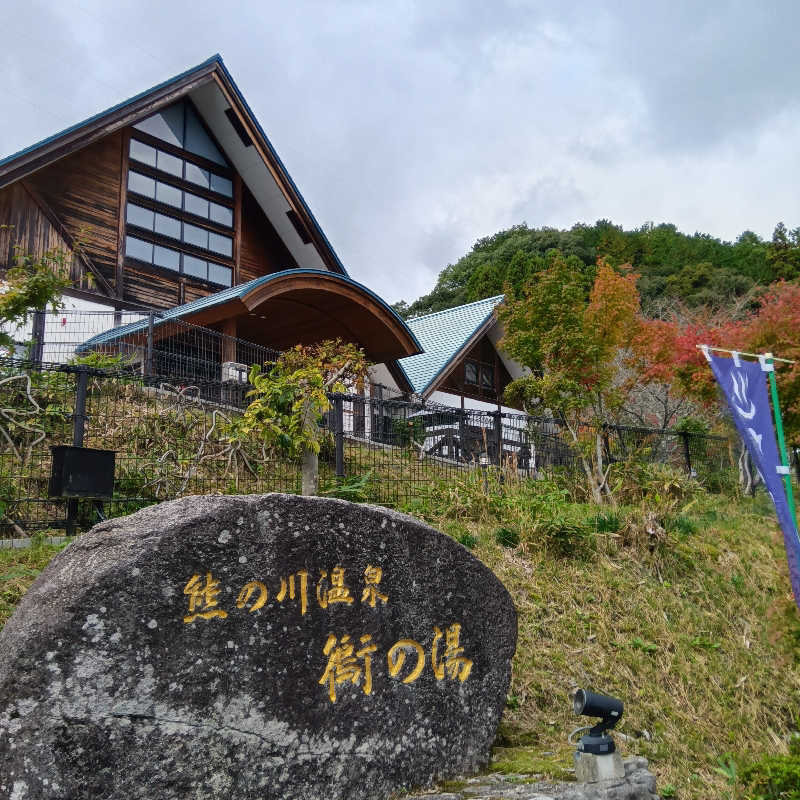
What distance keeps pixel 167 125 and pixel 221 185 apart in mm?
1774

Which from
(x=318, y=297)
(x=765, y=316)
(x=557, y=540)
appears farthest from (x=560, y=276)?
(x=557, y=540)

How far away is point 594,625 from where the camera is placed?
6516 millimetres

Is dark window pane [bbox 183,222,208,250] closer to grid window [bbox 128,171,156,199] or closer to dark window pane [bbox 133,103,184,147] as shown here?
grid window [bbox 128,171,156,199]

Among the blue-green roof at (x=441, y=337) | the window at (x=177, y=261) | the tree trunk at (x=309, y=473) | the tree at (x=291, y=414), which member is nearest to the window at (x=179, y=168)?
the window at (x=177, y=261)

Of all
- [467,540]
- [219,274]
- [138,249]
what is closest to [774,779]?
[467,540]

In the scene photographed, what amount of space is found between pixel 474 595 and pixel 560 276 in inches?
367

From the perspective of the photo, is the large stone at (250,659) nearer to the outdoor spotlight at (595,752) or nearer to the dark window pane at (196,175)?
the outdoor spotlight at (595,752)

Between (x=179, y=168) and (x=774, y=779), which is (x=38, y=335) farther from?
(x=774, y=779)

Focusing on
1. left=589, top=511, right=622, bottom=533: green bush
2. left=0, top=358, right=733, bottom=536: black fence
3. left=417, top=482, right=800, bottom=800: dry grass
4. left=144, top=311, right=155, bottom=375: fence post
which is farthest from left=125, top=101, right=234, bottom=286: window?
left=589, top=511, right=622, bottom=533: green bush

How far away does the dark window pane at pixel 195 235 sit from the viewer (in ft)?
57.6

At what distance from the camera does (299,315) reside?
16.5m

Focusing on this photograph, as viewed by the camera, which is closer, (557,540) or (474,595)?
(474,595)

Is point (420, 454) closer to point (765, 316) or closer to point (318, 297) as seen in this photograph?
point (318, 297)

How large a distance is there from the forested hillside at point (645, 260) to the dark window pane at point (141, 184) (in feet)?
60.7
